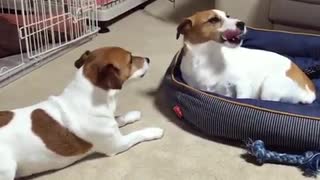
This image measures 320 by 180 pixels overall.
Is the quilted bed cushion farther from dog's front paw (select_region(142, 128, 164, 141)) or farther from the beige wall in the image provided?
dog's front paw (select_region(142, 128, 164, 141))

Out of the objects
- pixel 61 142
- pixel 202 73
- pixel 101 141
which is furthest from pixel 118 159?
pixel 202 73

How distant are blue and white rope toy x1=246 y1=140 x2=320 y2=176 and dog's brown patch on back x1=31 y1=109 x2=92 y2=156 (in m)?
0.66

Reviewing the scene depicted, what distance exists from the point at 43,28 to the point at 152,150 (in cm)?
132

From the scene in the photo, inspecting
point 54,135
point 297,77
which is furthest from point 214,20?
point 54,135

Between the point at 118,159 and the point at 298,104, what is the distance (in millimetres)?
783

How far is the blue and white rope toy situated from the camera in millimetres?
1755

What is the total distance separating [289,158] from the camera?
5.85 feet

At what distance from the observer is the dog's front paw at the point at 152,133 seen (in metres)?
1.97

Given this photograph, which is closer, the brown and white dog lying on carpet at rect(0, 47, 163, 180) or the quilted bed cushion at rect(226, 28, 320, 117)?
the brown and white dog lying on carpet at rect(0, 47, 163, 180)

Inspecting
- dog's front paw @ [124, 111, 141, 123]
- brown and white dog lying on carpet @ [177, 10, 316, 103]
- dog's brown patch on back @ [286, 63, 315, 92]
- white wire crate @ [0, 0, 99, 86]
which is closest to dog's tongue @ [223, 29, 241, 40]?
brown and white dog lying on carpet @ [177, 10, 316, 103]

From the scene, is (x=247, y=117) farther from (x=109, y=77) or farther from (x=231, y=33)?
(x=109, y=77)

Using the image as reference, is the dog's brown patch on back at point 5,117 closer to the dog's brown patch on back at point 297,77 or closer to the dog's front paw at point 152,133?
the dog's front paw at point 152,133

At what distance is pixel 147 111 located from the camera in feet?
7.30

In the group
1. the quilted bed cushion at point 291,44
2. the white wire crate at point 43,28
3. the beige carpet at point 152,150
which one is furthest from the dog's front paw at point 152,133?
the white wire crate at point 43,28
